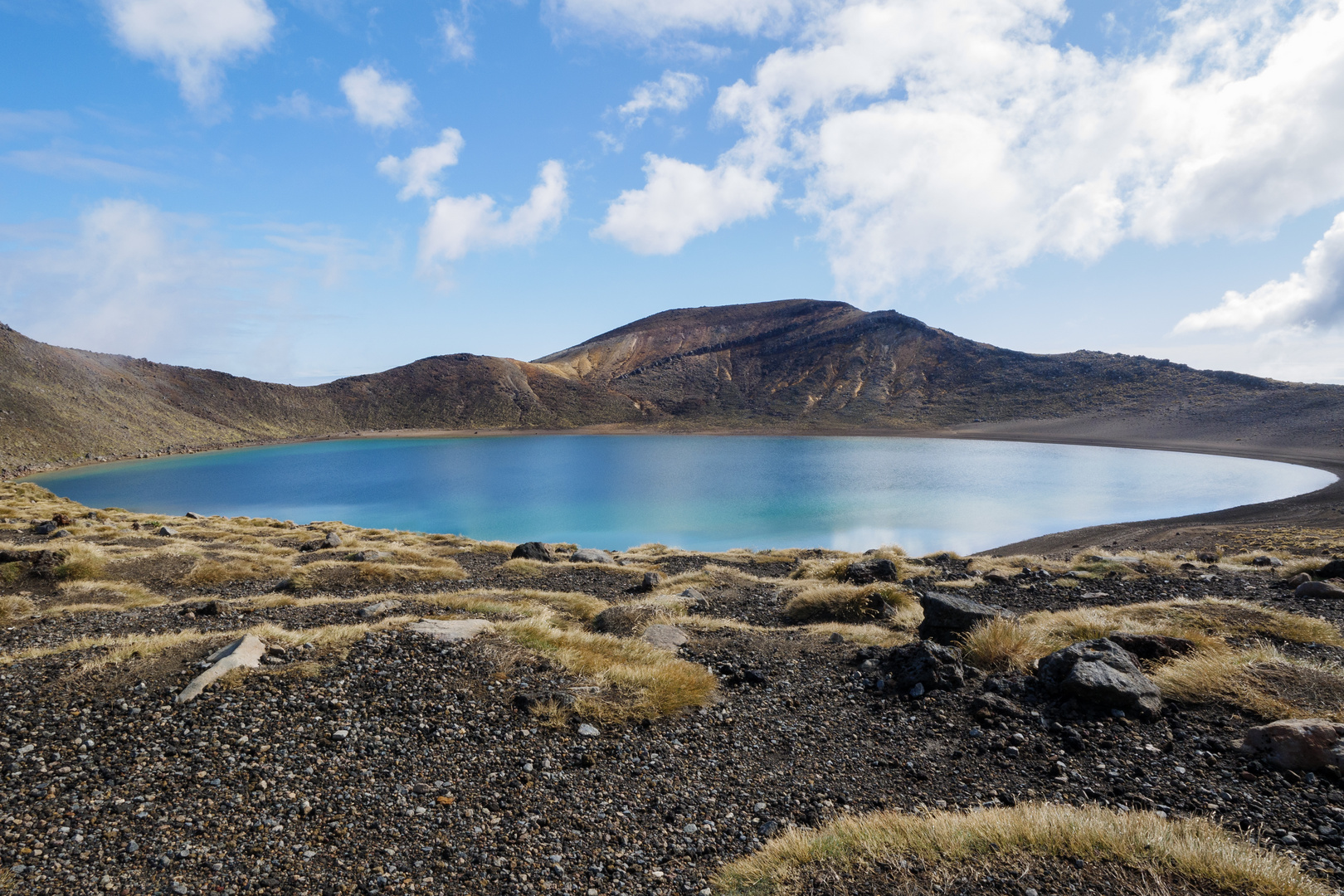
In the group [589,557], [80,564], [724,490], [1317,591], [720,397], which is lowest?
[724,490]

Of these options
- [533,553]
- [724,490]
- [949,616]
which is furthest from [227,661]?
[724,490]

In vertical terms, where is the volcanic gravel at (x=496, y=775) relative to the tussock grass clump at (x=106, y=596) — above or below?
above

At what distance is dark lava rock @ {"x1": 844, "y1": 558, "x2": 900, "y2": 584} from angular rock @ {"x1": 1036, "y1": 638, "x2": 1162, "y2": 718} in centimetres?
790

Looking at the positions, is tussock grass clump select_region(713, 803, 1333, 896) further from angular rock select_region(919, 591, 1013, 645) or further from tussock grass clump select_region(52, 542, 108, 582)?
tussock grass clump select_region(52, 542, 108, 582)

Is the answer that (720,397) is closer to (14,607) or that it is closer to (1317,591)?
(1317,591)

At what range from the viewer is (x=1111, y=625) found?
9.87m

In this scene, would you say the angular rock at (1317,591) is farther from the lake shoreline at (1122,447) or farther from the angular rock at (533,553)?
the angular rock at (533,553)

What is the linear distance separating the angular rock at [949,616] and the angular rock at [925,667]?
92cm

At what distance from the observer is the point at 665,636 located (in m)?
10.3

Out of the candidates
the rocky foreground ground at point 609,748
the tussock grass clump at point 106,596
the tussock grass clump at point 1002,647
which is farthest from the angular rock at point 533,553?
the tussock grass clump at point 1002,647

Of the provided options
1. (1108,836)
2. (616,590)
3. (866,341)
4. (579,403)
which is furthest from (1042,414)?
(1108,836)

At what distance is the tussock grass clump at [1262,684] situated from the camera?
6.44m

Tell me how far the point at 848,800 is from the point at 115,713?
7811 millimetres

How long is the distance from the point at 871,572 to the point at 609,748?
1122cm
